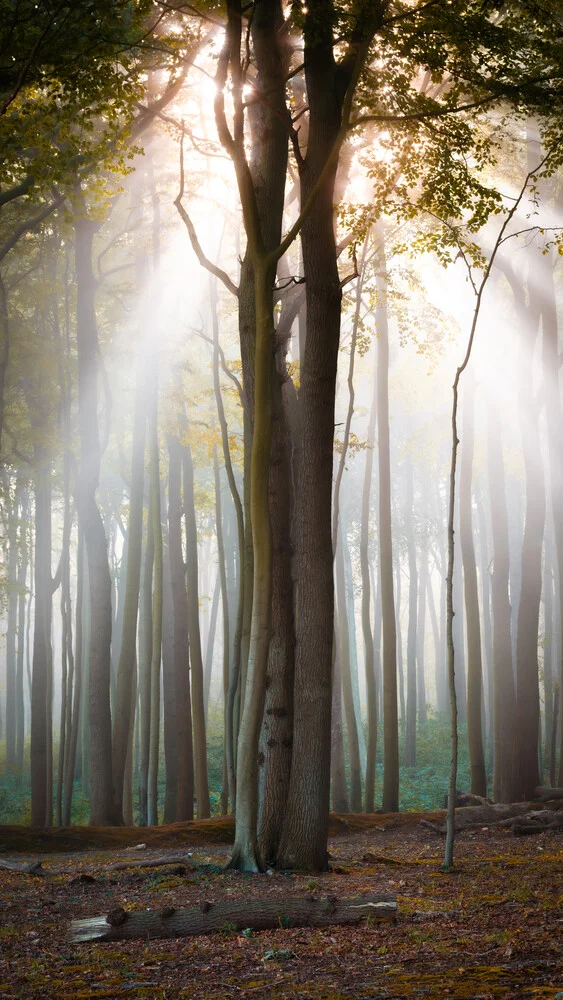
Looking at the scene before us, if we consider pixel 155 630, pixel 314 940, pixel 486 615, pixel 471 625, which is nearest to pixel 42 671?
pixel 155 630

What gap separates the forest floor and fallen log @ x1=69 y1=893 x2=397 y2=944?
0.07 meters

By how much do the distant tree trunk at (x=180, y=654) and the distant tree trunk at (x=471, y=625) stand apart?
175 inches

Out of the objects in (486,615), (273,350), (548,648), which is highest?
(273,350)

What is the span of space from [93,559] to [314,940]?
7935 mm

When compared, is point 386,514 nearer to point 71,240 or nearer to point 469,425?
point 469,425

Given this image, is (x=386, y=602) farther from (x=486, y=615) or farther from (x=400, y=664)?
(x=486, y=615)

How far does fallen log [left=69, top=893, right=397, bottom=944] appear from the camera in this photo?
14.9 feet

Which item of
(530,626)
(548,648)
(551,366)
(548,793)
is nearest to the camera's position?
(548,793)

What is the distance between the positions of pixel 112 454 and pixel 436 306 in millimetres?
9892

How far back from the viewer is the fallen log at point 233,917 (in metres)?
4.53

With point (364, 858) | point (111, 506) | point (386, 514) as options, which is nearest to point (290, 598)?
point (364, 858)

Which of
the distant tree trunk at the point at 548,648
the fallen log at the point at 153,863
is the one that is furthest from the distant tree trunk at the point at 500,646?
the fallen log at the point at 153,863

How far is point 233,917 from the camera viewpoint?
4.68 metres

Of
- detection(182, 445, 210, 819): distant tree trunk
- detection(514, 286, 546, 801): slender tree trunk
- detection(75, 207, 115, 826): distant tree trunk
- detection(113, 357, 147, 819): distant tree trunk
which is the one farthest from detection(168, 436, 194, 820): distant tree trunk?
detection(514, 286, 546, 801): slender tree trunk
